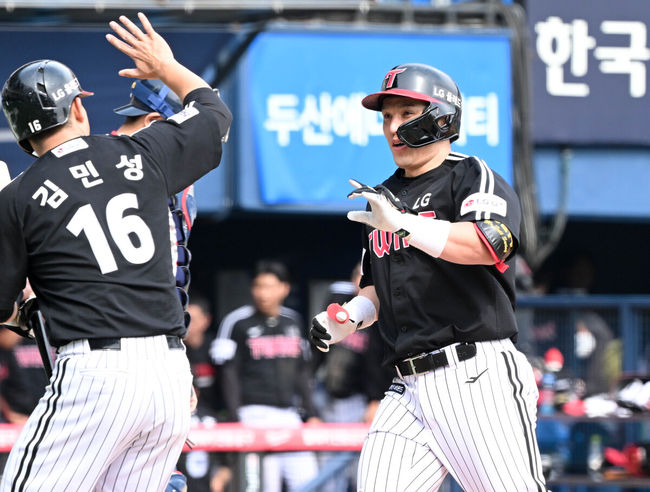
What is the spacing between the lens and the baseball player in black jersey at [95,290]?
417 cm

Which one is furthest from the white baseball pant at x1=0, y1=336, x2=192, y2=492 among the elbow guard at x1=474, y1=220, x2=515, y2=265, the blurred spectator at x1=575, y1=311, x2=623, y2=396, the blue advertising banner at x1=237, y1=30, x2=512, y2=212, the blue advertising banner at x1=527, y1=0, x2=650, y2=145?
the blue advertising banner at x1=527, y1=0, x2=650, y2=145

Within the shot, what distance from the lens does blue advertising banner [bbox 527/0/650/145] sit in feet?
36.6

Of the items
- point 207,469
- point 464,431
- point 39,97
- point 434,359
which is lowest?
point 207,469

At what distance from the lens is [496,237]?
4.49 meters

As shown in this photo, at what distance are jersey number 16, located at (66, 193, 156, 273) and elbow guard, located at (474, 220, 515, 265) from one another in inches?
50.7

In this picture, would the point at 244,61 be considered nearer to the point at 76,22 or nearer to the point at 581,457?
the point at 76,22

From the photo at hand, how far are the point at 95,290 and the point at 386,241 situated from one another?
1.33 m

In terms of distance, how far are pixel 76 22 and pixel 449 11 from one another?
11.1 feet

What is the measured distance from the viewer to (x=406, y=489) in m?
4.72

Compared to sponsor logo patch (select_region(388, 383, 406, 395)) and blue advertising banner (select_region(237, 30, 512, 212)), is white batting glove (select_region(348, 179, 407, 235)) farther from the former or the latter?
blue advertising banner (select_region(237, 30, 512, 212))

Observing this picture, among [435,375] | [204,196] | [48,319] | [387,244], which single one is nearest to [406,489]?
[435,375]

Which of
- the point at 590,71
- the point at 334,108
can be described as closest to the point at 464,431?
the point at 334,108

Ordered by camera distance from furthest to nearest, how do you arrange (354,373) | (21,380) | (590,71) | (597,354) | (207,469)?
(590,71), (354,373), (21,380), (597,354), (207,469)

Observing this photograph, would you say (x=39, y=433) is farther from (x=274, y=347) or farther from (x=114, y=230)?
(x=274, y=347)
